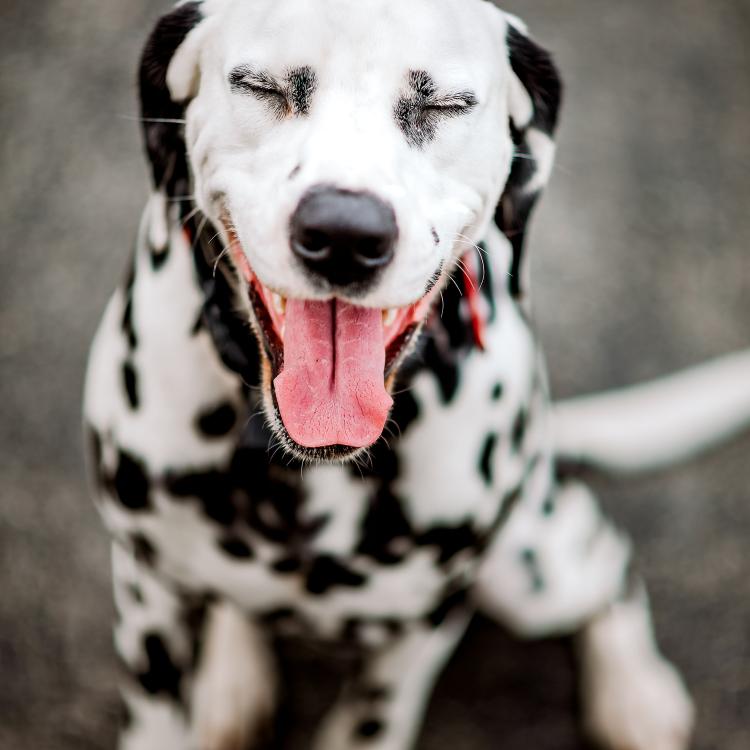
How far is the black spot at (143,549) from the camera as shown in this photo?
5.78 ft

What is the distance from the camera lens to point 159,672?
6.53 ft

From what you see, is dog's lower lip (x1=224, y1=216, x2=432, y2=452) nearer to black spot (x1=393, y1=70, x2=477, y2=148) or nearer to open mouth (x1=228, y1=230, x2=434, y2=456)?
open mouth (x1=228, y1=230, x2=434, y2=456)

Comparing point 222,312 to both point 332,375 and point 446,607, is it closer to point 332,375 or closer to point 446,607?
point 332,375

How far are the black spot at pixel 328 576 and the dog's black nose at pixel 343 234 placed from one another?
642mm

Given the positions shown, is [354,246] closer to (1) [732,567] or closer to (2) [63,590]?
(2) [63,590]

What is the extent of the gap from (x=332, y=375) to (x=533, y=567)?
963mm

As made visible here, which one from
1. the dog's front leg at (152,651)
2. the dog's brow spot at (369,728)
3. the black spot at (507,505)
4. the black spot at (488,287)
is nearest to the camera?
the black spot at (488,287)

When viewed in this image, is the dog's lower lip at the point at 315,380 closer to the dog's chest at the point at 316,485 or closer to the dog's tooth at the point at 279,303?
the dog's tooth at the point at 279,303

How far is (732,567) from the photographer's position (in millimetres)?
2686

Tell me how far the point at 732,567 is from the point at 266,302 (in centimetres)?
189

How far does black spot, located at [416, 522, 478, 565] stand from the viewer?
1673 millimetres

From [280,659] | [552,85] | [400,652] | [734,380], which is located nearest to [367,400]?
[552,85]

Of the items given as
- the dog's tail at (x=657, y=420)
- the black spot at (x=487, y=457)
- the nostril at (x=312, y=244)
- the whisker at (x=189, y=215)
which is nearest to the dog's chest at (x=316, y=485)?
the black spot at (x=487, y=457)

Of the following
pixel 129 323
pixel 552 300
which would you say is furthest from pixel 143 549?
pixel 552 300
